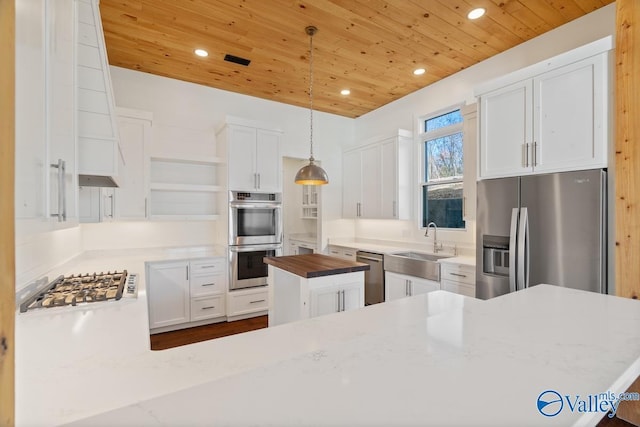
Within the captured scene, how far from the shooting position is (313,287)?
7.66 ft

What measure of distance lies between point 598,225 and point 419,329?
6.10 ft

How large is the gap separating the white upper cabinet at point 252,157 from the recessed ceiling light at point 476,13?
2492mm

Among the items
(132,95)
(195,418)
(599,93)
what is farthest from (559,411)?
(132,95)

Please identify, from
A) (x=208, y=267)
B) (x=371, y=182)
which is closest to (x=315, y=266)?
(x=208, y=267)

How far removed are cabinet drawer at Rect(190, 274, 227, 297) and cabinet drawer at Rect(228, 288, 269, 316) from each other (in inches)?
6.6

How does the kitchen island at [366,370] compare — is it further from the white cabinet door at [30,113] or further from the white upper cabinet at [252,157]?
the white upper cabinet at [252,157]

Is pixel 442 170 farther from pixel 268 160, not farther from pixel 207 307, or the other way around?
pixel 207 307

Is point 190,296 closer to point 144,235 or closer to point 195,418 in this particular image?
point 144,235

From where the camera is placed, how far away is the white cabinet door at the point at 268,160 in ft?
13.2

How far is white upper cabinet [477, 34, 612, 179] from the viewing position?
2014 millimetres

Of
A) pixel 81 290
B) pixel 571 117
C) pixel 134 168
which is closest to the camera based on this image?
pixel 81 290

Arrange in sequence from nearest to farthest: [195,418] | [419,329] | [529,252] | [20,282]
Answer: [195,418]
[419,329]
[20,282]
[529,252]

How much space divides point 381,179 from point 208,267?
263 centimetres

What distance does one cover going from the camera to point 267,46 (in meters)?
3.08
